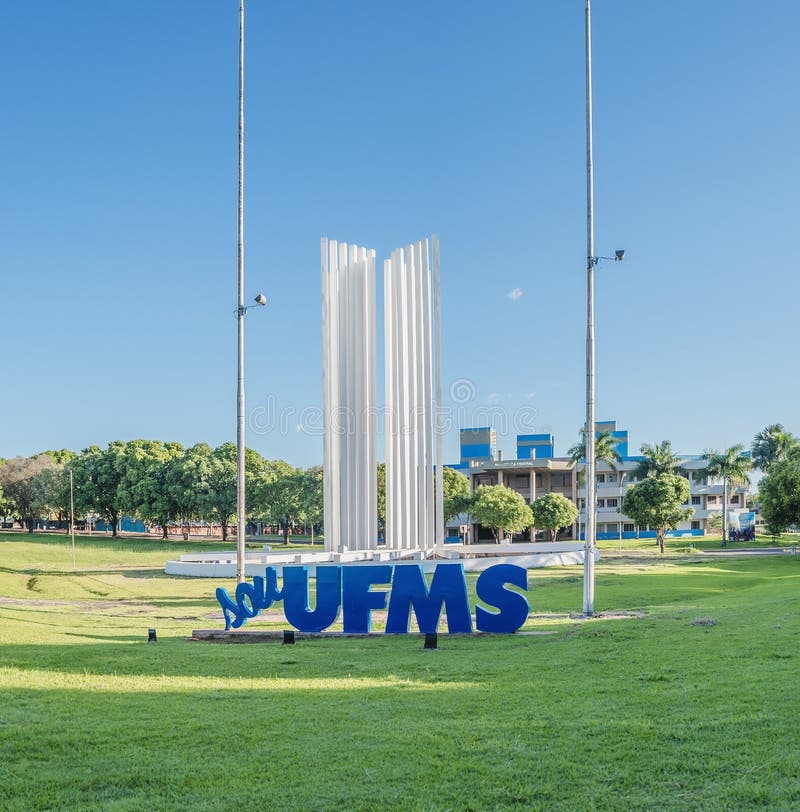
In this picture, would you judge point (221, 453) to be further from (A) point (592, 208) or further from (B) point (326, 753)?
(B) point (326, 753)

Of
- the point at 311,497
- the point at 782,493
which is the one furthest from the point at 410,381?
the point at 311,497

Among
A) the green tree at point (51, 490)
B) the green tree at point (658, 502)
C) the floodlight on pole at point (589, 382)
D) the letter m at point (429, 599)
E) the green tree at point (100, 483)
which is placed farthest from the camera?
the green tree at point (51, 490)

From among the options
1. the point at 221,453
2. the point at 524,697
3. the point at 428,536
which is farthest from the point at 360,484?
the point at 221,453

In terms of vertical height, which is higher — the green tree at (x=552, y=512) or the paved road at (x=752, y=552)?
the green tree at (x=552, y=512)

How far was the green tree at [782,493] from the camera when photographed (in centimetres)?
5134

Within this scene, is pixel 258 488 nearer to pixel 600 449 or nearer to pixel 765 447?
pixel 600 449

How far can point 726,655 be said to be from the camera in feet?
42.2

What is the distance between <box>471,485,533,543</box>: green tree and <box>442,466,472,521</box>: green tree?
323 inches

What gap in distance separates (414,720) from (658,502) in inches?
2426

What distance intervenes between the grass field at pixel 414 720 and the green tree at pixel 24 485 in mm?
81199

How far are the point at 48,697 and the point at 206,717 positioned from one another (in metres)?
2.49

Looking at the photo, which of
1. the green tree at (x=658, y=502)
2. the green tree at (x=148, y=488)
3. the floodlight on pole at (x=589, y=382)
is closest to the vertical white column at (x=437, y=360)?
the floodlight on pole at (x=589, y=382)

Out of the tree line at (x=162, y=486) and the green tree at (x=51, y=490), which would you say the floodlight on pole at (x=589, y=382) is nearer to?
the tree line at (x=162, y=486)

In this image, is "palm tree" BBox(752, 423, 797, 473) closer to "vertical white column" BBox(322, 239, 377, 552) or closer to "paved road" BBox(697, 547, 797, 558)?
"paved road" BBox(697, 547, 797, 558)
